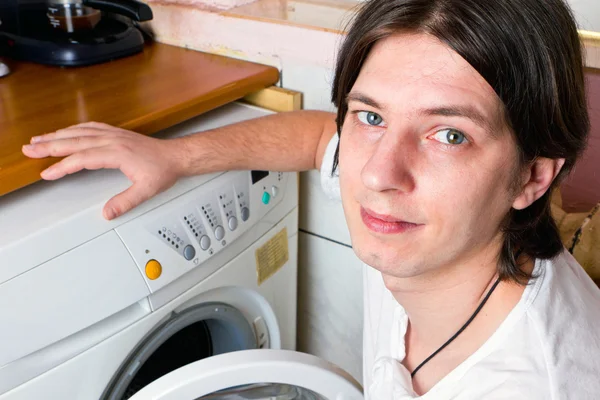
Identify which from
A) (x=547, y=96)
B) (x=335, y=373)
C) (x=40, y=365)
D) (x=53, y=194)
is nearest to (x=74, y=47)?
(x=53, y=194)

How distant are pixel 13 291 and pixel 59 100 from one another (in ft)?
1.45

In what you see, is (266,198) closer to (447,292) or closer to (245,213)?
(245,213)

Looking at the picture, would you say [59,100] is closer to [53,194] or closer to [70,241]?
[53,194]

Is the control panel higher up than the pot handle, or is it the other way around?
the pot handle

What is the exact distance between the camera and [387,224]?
84cm

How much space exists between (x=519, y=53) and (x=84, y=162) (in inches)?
24.6

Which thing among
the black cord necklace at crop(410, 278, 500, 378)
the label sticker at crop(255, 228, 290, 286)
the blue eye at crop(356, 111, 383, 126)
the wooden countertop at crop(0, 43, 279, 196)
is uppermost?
the blue eye at crop(356, 111, 383, 126)

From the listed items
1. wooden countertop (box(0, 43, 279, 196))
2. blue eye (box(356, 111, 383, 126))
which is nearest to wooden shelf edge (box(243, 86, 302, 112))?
wooden countertop (box(0, 43, 279, 196))

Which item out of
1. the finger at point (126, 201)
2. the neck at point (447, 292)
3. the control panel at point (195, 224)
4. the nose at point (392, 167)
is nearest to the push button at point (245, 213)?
the control panel at point (195, 224)

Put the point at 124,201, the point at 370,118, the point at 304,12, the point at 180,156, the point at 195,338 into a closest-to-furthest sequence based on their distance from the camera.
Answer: the point at 370,118 < the point at 124,201 < the point at 180,156 < the point at 195,338 < the point at 304,12

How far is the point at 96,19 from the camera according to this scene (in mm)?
1438

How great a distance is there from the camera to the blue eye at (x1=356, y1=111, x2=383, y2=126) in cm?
87

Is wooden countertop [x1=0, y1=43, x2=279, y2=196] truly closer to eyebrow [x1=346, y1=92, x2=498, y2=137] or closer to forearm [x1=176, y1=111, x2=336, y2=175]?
forearm [x1=176, y1=111, x2=336, y2=175]

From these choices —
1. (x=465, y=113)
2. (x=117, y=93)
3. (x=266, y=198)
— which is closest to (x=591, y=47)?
(x=465, y=113)
